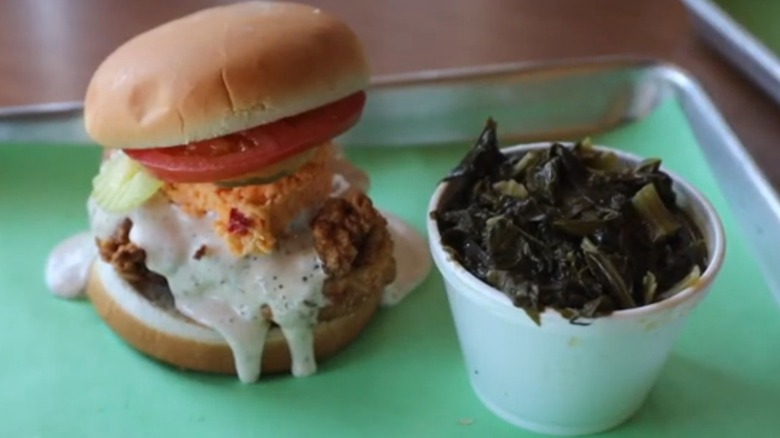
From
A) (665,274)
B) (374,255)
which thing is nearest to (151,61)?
(374,255)

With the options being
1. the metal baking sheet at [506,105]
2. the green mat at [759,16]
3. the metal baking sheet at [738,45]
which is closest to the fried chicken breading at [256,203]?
the metal baking sheet at [506,105]

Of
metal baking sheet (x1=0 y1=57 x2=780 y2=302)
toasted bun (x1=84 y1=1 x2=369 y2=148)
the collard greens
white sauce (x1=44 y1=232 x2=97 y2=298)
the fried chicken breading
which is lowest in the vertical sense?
white sauce (x1=44 y1=232 x2=97 y2=298)

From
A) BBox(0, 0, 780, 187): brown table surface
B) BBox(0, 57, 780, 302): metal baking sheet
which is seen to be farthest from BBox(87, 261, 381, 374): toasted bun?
BBox(0, 0, 780, 187): brown table surface

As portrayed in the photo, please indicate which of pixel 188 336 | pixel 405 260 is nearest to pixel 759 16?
pixel 405 260

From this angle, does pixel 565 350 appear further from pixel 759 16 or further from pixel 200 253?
pixel 759 16

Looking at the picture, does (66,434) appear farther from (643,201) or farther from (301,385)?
(643,201)

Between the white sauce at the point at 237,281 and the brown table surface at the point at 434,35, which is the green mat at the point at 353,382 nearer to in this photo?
the white sauce at the point at 237,281

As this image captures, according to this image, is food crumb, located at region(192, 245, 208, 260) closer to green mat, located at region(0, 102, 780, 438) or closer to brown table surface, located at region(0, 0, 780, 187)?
green mat, located at region(0, 102, 780, 438)
